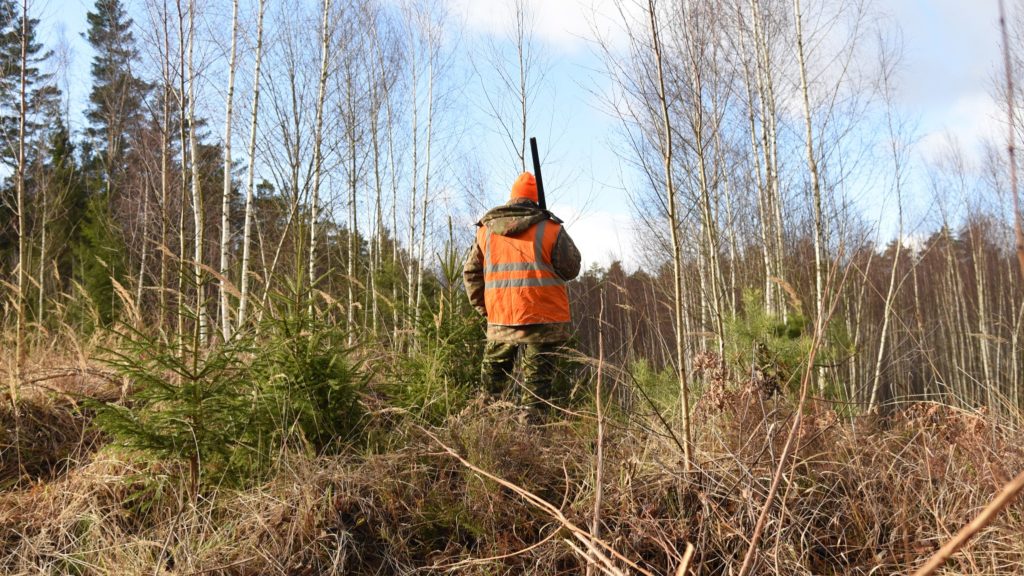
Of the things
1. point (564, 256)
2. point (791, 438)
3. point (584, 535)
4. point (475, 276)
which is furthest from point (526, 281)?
point (791, 438)

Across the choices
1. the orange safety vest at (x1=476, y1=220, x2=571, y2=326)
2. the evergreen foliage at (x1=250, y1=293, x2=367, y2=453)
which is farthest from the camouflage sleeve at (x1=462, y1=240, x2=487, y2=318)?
the evergreen foliage at (x1=250, y1=293, x2=367, y2=453)

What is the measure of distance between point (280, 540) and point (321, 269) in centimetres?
1164

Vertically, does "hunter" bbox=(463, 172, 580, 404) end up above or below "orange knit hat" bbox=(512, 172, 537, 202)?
below

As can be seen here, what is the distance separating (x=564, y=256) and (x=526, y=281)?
35 centimetres

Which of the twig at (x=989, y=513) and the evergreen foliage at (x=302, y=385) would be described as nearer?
the twig at (x=989, y=513)

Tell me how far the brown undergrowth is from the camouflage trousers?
96 cm

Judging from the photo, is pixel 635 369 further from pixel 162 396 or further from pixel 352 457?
pixel 162 396

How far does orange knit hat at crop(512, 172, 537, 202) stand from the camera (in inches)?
186

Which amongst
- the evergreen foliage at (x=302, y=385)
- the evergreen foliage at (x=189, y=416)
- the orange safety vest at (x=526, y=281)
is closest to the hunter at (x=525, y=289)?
the orange safety vest at (x=526, y=281)

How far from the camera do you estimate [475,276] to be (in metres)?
4.80

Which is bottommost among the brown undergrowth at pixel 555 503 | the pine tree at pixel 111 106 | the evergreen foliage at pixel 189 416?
the brown undergrowth at pixel 555 503

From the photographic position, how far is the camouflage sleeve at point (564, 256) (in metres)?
4.55

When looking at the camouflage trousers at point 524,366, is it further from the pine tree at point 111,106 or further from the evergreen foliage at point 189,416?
the pine tree at point 111,106

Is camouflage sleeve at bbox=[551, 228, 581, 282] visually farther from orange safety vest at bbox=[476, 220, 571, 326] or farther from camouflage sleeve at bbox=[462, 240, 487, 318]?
camouflage sleeve at bbox=[462, 240, 487, 318]
